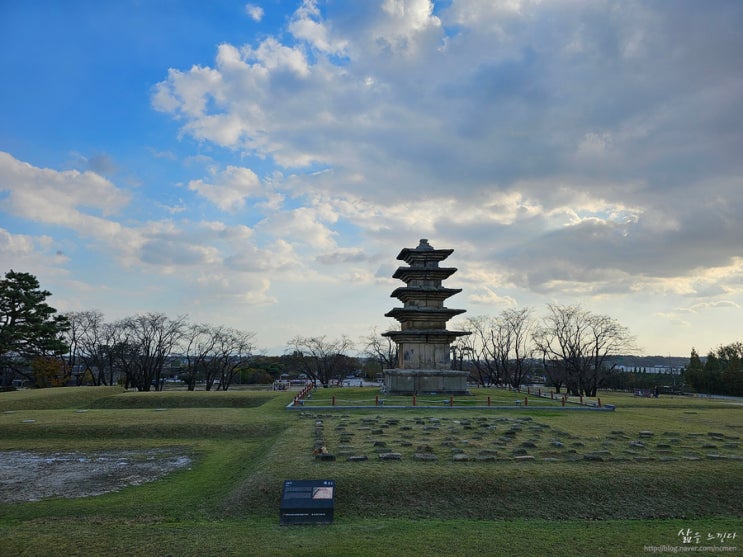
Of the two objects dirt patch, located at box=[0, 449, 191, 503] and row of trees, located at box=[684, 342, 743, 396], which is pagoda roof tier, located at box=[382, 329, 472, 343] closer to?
dirt patch, located at box=[0, 449, 191, 503]

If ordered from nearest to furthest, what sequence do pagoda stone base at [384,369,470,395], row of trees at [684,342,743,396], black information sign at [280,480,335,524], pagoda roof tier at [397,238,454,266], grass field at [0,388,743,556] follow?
grass field at [0,388,743,556] → black information sign at [280,480,335,524] → pagoda stone base at [384,369,470,395] → pagoda roof tier at [397,238,454,266] → row of trees at [684,342,743,396]

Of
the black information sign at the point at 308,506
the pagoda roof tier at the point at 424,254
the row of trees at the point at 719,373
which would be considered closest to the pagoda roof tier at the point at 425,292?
the pagoda roof tier at the point at 424,254

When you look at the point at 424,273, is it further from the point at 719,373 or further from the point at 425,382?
the point at 719,373

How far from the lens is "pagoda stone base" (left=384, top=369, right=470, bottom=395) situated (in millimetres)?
36219

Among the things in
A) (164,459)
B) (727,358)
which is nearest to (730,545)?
(164,459)

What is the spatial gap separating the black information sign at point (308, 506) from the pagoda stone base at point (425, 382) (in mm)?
25497

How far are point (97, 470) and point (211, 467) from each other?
3.59 meters

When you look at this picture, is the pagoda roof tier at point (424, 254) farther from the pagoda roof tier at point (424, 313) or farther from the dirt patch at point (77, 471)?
the dirt patch at point (77, 471)

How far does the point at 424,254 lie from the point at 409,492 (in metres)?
28.0

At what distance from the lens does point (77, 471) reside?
599 inches

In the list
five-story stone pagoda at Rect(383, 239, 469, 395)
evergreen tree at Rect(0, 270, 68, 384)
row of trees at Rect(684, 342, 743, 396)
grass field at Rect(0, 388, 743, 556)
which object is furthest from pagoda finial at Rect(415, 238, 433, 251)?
row of trees at Rect(684, 342, 743, 396)

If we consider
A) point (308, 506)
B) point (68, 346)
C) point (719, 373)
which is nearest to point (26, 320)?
point (68, 346)

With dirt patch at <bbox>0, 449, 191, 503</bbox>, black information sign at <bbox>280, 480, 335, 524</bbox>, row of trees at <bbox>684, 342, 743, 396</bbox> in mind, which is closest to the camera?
black information sign at <bbox>280, 480, 335, 524</bbox>

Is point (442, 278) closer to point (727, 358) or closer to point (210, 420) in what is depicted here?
point (210, 420)
